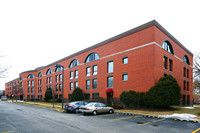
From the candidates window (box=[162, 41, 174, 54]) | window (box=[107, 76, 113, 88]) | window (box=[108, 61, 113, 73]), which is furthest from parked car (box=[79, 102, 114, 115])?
window (box=[162, 41, 174, 54])

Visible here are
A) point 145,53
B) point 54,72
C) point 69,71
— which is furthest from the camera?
point 54,72

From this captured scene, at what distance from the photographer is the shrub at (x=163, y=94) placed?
21231 mm

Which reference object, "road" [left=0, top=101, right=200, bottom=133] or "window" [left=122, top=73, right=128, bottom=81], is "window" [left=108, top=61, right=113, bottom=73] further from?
"road" [left=0, top=101, right=200, bottom=133]

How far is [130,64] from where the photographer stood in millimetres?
27281

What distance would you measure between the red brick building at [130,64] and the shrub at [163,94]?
1650 millimetres

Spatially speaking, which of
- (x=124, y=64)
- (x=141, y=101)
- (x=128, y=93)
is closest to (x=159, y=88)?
(x=141, y=101)

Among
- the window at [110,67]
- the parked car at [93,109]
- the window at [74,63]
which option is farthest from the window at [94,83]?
the parked car at [93,109]

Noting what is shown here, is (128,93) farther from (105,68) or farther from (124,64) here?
(105,68)

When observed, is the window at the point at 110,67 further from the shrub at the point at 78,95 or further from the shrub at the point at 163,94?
the shrub at the point at 163,94

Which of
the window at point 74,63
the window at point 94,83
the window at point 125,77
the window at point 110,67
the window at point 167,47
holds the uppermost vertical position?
the window at point 167,47

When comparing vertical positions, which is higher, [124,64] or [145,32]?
[145,32]

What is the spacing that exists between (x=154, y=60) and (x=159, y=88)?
14.6 feet

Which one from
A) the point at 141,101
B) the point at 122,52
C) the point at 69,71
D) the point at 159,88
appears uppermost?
the point at 122,52

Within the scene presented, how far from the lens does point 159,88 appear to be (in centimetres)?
2177
